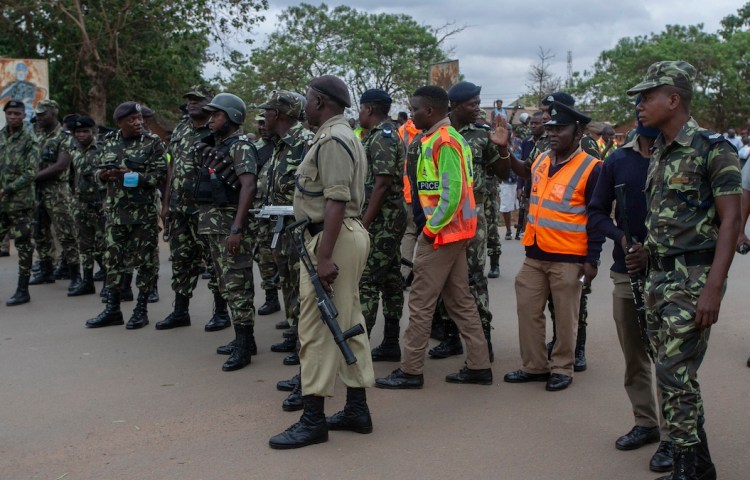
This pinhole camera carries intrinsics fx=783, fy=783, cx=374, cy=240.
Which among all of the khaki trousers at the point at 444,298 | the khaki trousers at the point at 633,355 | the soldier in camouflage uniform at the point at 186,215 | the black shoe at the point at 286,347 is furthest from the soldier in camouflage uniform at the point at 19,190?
the khaki trousers at the point at 633,355

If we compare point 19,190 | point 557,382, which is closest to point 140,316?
point 19,190

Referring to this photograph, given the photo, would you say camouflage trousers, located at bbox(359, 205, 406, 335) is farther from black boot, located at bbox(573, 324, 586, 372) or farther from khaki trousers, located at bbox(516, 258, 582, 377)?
black boot, located at bbox(573, 324, 586, 372)

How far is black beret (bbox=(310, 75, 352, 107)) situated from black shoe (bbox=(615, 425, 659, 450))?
2505 millimetres

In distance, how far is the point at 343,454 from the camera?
441 cm

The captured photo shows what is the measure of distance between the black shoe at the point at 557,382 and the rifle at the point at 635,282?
4.44ft

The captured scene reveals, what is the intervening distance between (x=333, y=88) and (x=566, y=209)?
72.9 inches

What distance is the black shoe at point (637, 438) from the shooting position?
4410 millimetres

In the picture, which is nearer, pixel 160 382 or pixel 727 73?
pixel 160 382

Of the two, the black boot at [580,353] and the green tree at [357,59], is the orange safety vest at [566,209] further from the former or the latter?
the green tree at [357,59]

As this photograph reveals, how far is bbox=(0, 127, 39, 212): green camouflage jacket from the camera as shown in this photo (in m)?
8.84

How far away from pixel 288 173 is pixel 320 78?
123 centimetres

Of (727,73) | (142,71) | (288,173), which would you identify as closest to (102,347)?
(288,173)

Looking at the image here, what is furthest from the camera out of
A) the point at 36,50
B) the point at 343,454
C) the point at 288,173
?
the point at 36,50

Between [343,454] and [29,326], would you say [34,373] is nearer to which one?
[29,326]
